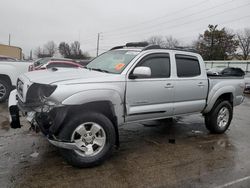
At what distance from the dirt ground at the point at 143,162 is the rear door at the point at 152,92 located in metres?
0.75

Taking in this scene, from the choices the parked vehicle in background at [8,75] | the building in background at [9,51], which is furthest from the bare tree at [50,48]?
the parked vehicle in background at [8,75]

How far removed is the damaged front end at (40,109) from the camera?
12.7 ft

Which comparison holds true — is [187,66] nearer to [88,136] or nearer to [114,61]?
[114,61]

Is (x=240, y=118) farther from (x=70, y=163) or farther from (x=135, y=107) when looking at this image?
(x=70, y=163)

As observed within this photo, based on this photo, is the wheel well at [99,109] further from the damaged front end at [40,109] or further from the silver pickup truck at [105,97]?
the damaged front end at [40,109]

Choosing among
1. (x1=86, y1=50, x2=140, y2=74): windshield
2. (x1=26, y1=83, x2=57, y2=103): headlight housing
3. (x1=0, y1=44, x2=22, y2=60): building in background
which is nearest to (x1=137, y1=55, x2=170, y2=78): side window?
(x1=86, y1=50, x2=140, y2=74): windshield

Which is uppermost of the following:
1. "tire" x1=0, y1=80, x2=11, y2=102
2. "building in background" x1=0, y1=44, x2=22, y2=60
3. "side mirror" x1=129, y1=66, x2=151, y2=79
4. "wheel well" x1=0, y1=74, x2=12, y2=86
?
"building in background" x1=0, y1=44, x2=22, y2=60

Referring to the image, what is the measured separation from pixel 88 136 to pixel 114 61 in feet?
5.29

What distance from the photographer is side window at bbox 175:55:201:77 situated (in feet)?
18.1

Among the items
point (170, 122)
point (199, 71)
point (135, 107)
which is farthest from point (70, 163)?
point (170, 122)

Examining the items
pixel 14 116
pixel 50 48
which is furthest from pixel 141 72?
pixel 50 48

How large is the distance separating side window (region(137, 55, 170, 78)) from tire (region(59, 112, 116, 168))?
4.37ft

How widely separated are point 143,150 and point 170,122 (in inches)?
99.7

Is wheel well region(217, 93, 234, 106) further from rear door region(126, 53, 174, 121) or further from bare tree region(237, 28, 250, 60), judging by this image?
bare tree region(237, 28, 250, 60)
